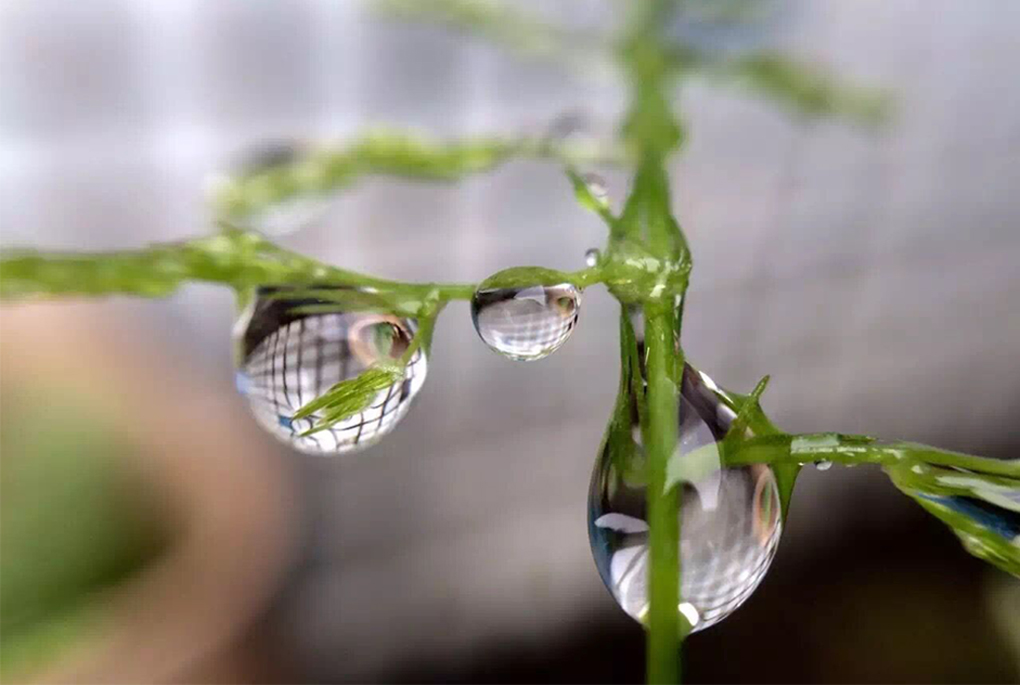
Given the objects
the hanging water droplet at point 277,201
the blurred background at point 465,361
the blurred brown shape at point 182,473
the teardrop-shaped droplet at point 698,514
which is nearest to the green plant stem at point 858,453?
the teardrop-shaped droplet at point 698,514

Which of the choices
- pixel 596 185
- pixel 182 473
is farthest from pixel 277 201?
pixel 182 473

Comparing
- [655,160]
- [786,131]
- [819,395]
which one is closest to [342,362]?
[655,160]

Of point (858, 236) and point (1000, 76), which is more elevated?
point (1000, 76)

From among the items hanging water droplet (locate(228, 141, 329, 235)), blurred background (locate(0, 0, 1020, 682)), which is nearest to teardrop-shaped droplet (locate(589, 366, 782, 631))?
hanging water droplet (locate(228, 141, 329, 235))

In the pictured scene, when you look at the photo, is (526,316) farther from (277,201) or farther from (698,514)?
(277,201)

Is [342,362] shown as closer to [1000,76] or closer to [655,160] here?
[655,160]

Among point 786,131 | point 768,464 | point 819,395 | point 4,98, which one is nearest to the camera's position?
point 768,464
